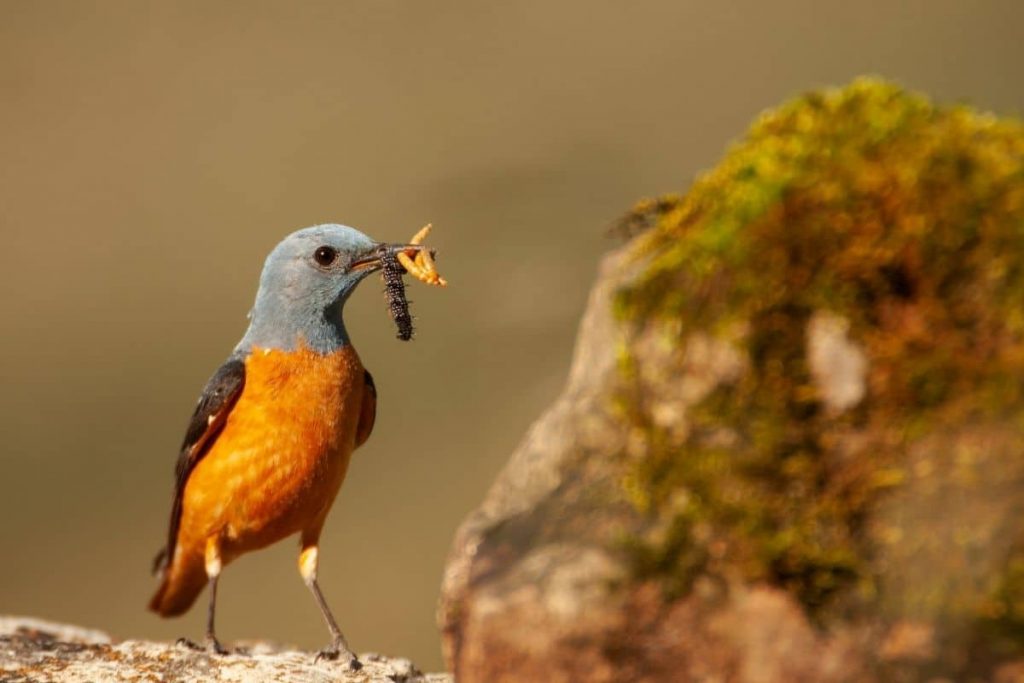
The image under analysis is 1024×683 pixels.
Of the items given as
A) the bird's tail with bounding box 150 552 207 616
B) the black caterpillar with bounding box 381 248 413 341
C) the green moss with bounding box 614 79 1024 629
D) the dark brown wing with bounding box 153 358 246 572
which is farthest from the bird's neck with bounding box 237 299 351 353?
the green moss with bounding box 614 79 1024 629

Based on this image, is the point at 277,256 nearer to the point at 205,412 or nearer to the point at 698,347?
the point at 205,412

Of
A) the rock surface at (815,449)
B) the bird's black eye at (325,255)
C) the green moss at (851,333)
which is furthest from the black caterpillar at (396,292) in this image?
the green moss at (851,333)

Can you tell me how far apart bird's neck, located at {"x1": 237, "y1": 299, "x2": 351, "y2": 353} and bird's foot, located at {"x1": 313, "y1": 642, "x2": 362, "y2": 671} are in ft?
Answer: 5.63

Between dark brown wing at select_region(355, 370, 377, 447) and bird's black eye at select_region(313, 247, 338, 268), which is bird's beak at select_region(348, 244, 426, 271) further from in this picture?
dark brown wing at select_region(355, 370, 377, 447)

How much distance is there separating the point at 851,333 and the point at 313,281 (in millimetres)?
4102

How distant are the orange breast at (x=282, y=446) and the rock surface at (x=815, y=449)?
3.05 m

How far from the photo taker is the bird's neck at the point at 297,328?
22.4 ft

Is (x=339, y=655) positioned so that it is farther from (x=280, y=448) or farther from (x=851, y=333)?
(x=851, y=333)

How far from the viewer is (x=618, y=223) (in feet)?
14.2

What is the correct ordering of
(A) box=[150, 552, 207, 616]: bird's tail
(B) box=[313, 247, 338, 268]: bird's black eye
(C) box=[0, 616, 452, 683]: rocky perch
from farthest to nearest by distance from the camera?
(A) box=[150, 552, 207, 616]: bird's tail
(B) box=[313, 247, 338, 268]: bird's black eye
(C) box=[0, 616, 452, 683]: rocky perch

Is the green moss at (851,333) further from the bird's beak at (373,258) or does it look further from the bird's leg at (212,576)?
the bird's leg at (212,576)

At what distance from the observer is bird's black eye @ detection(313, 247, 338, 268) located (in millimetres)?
6953

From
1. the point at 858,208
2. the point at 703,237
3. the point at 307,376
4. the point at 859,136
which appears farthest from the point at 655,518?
the point at 307,376

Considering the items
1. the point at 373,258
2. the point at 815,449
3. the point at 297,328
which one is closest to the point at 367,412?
the point at 297,328
